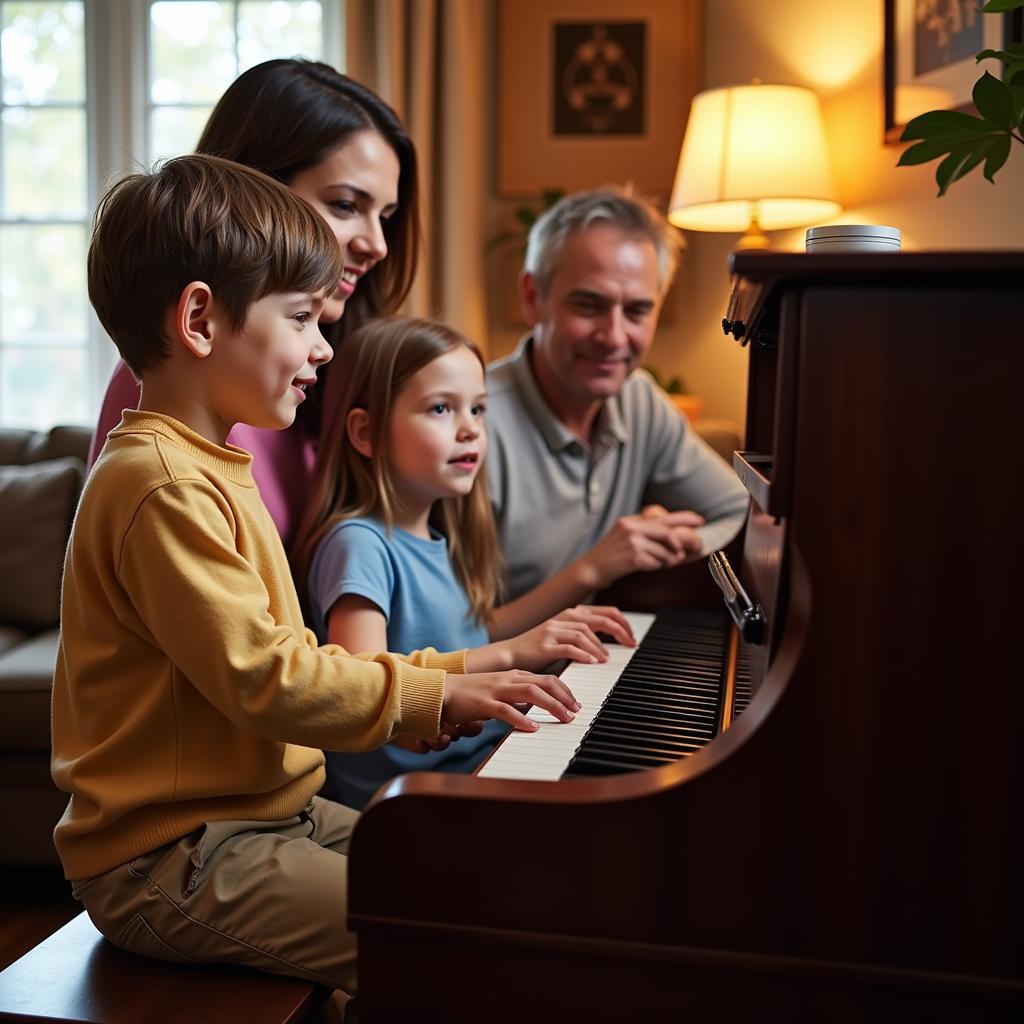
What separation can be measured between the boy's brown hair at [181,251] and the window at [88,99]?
3.18m

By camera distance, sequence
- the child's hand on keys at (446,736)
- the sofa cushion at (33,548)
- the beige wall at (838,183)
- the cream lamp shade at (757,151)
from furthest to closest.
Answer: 1. the cream lamp shade at (757,151)
2. the sofa cushion at (33,548)
3. the beige wall at (838,183)
4. the child's hand on keys at (446,736)

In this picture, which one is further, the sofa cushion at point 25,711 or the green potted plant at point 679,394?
the green potted plant at point 679,394

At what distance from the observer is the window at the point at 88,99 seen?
4.11 meters

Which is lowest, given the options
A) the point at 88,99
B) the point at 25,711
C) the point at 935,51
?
the point at 25,711

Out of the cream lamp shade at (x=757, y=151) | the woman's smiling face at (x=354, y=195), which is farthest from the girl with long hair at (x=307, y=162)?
the cream lamp shade at (x=757, y=151)

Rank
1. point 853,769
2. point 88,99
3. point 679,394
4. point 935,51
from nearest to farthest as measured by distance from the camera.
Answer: point 853,769 < point 935,51 < point 679,394 < point 88,99

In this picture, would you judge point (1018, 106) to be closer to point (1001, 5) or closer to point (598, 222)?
point (1001, 5)

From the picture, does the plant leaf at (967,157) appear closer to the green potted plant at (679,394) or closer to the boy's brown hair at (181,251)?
the boy's brown hair at (181,251)

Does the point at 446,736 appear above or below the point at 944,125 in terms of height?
below

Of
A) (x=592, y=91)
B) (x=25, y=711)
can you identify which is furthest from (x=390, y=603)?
(x=592, y=91)

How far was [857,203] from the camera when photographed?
327cm

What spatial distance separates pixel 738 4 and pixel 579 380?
2.16m

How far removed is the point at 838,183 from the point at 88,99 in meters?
2.64

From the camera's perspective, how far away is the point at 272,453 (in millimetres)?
1810
